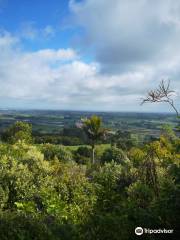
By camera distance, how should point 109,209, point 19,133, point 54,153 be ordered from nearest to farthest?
point 109,209, point 54,153, point 19,133

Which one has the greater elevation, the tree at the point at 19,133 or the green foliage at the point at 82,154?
the tree at the point at 19,133

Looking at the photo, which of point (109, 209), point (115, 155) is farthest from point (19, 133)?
point (109, 209)

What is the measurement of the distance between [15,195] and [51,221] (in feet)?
29.5

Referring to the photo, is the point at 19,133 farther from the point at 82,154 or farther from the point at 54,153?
the point at 82,154

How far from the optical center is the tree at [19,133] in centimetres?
5194

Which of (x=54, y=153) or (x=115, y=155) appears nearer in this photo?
(x=115, y=155)

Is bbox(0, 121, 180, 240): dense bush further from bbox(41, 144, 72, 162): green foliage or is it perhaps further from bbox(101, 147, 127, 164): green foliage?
bbox(41, 144, 72, 162): green foliage

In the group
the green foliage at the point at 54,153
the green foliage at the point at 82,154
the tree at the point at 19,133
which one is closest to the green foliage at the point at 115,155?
the green foliage at the point at 54,153

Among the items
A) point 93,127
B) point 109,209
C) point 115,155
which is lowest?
point 115,155

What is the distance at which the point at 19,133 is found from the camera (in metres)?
52.5

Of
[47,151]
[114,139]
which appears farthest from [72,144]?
[47,151]

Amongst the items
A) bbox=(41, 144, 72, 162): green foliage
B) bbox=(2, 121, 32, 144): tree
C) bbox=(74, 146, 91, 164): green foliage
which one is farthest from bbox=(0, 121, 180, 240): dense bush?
bbox=(74, 146, 91, 164): green foliage

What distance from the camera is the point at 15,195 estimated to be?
54.5 feet

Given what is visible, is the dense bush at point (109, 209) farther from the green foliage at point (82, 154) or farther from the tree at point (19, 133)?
the green foliage at point (82, 154)
